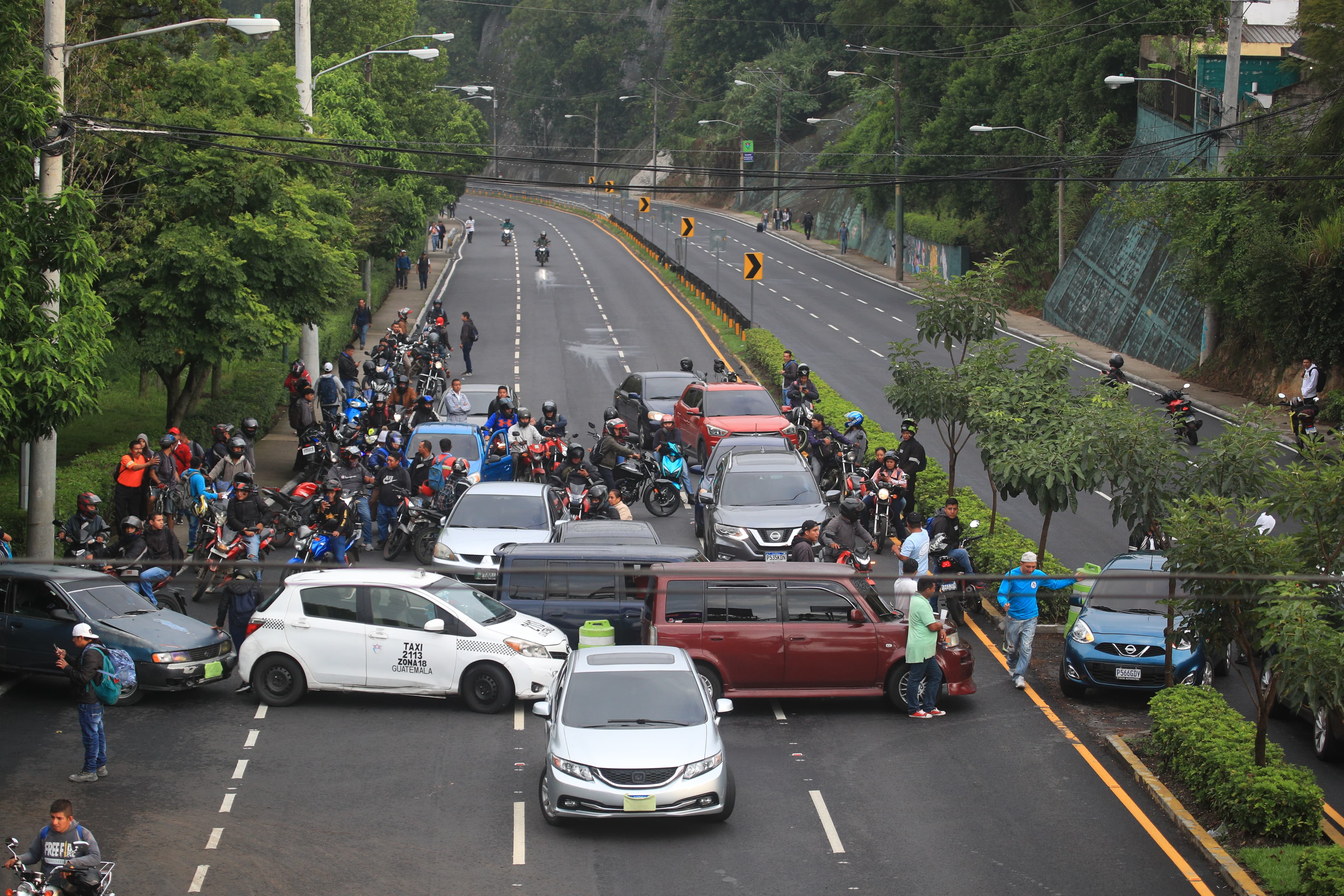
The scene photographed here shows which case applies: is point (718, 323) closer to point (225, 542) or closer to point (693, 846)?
point (225, 542)

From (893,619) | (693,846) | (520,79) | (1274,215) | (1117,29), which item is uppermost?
(520,79)

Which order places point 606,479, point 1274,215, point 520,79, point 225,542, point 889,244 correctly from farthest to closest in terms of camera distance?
point 520,79 → point 889,244 → point 1274,215 → point 606,479 → point 225,542

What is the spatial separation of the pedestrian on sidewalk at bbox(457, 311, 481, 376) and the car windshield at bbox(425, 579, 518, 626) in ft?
78.4

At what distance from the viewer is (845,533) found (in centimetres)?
1858

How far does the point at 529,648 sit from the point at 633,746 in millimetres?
3405

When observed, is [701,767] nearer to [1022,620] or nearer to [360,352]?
[1022,620]

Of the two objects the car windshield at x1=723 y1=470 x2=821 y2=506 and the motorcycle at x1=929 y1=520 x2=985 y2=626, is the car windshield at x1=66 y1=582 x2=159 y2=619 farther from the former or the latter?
the motorcycle at x1=929 y1=520 x2=985 y2=626

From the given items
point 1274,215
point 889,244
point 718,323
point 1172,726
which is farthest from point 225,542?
point 889,244

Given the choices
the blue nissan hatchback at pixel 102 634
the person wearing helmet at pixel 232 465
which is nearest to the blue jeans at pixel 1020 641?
the blue nissan hatchback at pixel 102 634

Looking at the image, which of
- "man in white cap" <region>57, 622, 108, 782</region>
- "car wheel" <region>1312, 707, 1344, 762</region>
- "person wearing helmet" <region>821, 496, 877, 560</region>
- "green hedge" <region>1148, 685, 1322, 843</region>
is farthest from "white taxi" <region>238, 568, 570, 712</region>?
"car wheel" <region>1312, 707, 1344, 762</region>

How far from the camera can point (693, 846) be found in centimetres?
1162

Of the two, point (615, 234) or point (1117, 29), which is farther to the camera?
point (615, 234)

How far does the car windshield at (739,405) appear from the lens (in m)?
27.8

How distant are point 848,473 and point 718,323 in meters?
25.8
